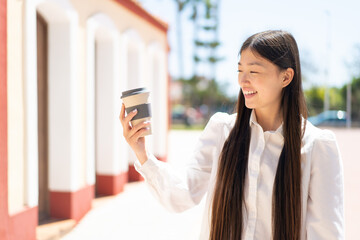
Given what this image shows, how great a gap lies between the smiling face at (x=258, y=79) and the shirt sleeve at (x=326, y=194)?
31 centimetres

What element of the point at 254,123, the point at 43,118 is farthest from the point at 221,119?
the point at 43,118

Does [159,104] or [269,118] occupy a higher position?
[159,104]

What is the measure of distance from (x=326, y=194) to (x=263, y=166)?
29 cm

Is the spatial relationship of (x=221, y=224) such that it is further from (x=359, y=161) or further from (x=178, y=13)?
Result: (x=178, y=13)

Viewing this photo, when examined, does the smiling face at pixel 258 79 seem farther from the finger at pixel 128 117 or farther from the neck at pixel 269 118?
the finger at pixel 128 117

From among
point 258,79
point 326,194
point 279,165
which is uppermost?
point 258,79

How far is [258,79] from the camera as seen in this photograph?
1.83m

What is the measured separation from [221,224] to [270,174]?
1.03ft

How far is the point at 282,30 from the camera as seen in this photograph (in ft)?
6.23

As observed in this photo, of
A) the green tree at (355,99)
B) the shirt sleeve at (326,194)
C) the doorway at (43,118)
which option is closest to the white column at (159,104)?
the doorway at (43,118)

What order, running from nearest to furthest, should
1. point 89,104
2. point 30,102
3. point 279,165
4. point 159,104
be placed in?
point 279,165 → point 30,102 → point 89,104 → point 159,104

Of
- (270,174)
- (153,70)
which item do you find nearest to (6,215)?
(270,174)

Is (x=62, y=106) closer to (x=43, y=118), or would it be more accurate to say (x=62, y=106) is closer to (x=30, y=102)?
(x=43, y=118)

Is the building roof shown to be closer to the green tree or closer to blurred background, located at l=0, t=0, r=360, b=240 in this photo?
blurred background, located at l=0, t=0, r=360, b=240
